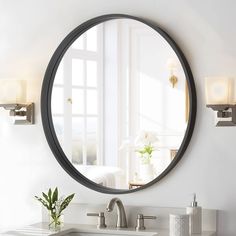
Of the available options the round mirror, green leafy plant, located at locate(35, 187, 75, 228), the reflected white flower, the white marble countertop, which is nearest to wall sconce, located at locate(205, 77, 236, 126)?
the round mirror

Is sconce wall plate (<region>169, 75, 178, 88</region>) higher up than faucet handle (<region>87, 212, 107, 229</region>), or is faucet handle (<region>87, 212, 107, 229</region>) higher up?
sconce wall plate (<region>169, 75, 178, 88</region>)

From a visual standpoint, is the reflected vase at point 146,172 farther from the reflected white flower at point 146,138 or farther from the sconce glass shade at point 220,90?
the sconce glass shade at point 220,90

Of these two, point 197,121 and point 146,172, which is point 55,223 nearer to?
point 146,172

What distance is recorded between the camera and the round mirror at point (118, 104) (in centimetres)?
359

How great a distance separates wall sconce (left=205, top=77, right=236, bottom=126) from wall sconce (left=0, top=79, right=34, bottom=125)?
1.09 metres

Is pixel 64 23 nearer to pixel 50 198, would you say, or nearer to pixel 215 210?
pixel 50 198

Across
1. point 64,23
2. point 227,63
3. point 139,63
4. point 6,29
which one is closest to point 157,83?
point 139,63

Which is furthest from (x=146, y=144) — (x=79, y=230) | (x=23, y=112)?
(x=23, y=112)

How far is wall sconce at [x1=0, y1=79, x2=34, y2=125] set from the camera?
12.7 ft

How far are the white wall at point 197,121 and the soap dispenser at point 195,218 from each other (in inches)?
5.0

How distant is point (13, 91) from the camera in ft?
12.7

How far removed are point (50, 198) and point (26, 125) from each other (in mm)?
527

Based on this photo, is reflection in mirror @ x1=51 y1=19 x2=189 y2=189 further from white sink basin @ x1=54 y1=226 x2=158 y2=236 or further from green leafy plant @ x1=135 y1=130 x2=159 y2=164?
white sink basin @ x1=54 y1=226 x2=158 y2=236

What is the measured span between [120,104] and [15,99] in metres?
0.62
